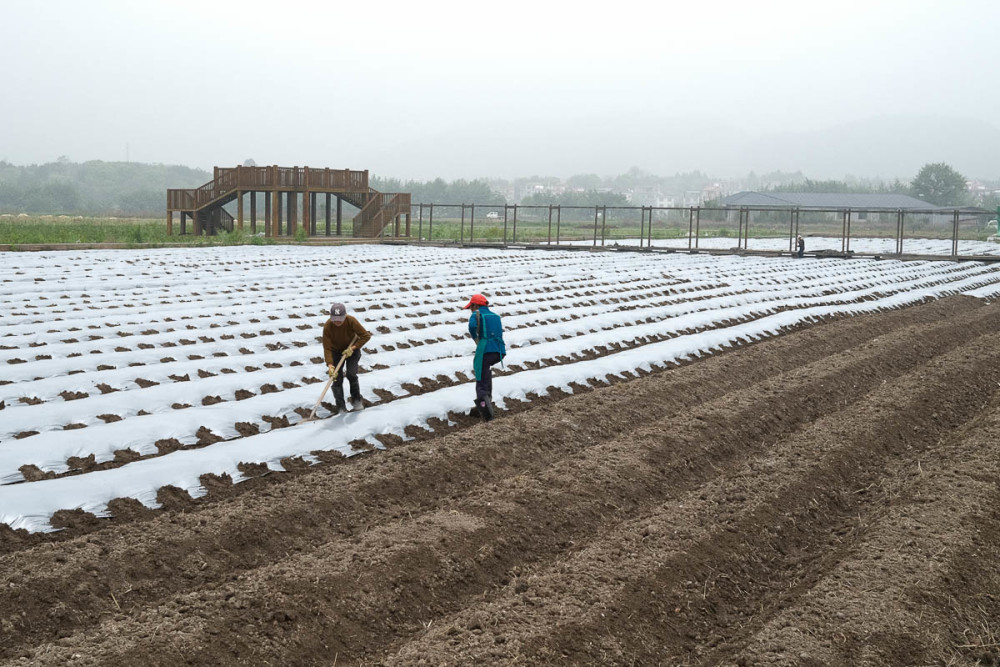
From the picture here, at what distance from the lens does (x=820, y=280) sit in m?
24.2

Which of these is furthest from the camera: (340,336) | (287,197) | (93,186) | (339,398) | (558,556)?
(93,186)

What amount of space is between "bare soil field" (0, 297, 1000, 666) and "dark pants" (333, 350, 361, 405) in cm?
82

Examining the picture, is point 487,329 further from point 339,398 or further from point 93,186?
point 93,186

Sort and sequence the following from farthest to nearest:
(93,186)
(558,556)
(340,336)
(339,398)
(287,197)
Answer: (93,186), (287,197), (339,398), (340,336), (558,556)

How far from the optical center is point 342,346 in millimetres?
9180

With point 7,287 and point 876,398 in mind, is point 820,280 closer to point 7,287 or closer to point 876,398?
point 876,398

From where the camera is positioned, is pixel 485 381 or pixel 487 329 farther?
pixel 485 381

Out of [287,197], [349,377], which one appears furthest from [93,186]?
[349,377]

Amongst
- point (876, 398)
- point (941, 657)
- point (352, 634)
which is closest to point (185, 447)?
point (352, 634)

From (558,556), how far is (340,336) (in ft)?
11.3

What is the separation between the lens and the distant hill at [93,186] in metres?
113

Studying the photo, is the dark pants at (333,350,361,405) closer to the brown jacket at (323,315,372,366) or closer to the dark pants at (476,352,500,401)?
the brown jacket at (323,315,372,366)

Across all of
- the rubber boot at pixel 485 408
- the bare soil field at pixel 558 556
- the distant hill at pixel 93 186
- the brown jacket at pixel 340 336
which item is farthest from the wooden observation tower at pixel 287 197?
the distant hill at pixel 93 186

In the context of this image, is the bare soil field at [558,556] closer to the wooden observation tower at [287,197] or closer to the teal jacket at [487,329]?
the teal jacket at [487,329]
